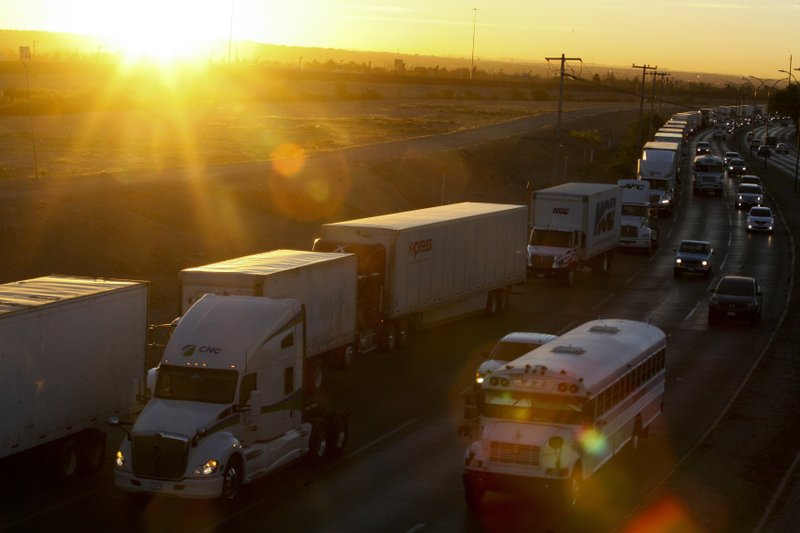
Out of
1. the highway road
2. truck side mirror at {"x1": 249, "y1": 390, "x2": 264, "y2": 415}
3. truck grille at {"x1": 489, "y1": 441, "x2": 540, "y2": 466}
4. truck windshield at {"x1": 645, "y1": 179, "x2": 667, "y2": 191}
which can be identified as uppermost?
truck windshield at {"x1": 645, "y1": 179, "x2": 667, "y2": 191}

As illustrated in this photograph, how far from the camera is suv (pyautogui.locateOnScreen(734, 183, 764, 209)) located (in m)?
82.3

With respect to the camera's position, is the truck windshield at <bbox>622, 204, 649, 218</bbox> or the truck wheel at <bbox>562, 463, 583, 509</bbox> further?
the truck windshield at <bbox>622, 204, 649, 218</bbox>

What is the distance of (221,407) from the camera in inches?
741

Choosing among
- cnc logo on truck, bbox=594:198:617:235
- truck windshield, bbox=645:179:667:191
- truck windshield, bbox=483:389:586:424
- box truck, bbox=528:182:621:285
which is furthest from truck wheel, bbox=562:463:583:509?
truck windshield, bbox=645:179:667:191

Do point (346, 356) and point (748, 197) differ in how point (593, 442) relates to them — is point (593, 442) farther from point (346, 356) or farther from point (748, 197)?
point (748, 197)

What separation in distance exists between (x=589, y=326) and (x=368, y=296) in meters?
10.7

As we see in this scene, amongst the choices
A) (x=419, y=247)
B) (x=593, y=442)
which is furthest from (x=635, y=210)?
(x=593, y=442)

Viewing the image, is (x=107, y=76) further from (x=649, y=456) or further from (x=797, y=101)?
(x=649, y=456)

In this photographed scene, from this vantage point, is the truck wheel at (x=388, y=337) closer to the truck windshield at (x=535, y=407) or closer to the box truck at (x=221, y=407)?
the box truck at (x=221, y=407)

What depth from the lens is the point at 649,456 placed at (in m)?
23.4

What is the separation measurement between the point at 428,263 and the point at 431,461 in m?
13.3

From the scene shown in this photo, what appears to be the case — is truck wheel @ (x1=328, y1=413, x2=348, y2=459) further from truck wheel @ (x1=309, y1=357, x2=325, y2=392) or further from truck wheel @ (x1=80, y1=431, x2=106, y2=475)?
truck wheel @ (x1=309, y1=357, x2=325, y2=392)

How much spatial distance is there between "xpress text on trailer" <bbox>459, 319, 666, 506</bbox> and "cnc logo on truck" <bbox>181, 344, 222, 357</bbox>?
13.8ft

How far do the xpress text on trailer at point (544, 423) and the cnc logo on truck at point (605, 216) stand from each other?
29801 millimetres
